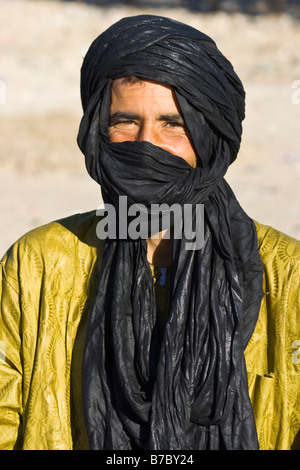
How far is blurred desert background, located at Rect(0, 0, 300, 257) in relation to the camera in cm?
872

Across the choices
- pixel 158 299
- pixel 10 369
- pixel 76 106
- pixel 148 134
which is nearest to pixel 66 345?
pixel 10 369

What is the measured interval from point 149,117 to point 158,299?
0.51m

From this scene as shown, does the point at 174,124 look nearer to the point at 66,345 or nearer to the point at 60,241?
the point at 60,241

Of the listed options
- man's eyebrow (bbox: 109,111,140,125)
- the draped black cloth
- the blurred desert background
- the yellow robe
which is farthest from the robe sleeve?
the blurred desert background

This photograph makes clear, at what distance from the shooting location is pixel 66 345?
7.59 feet

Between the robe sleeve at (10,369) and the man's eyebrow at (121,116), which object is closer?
A: the man's eyebrow at (121,116)

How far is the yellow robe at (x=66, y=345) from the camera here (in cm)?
226

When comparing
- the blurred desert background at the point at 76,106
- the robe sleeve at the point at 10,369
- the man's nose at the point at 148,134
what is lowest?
the robe sleeve at the point at 10,369

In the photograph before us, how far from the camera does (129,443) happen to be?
7.17 feet

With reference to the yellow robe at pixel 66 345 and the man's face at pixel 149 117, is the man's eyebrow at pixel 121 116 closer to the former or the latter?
the man's face at pixel 149 117

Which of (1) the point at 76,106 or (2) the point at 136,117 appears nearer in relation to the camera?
(2) the point at 136,117

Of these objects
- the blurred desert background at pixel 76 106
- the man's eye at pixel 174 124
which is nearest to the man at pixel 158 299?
the man's eye at pixel 174 124

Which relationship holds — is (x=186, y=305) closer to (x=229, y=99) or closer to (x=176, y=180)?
(x=176, y=180)
